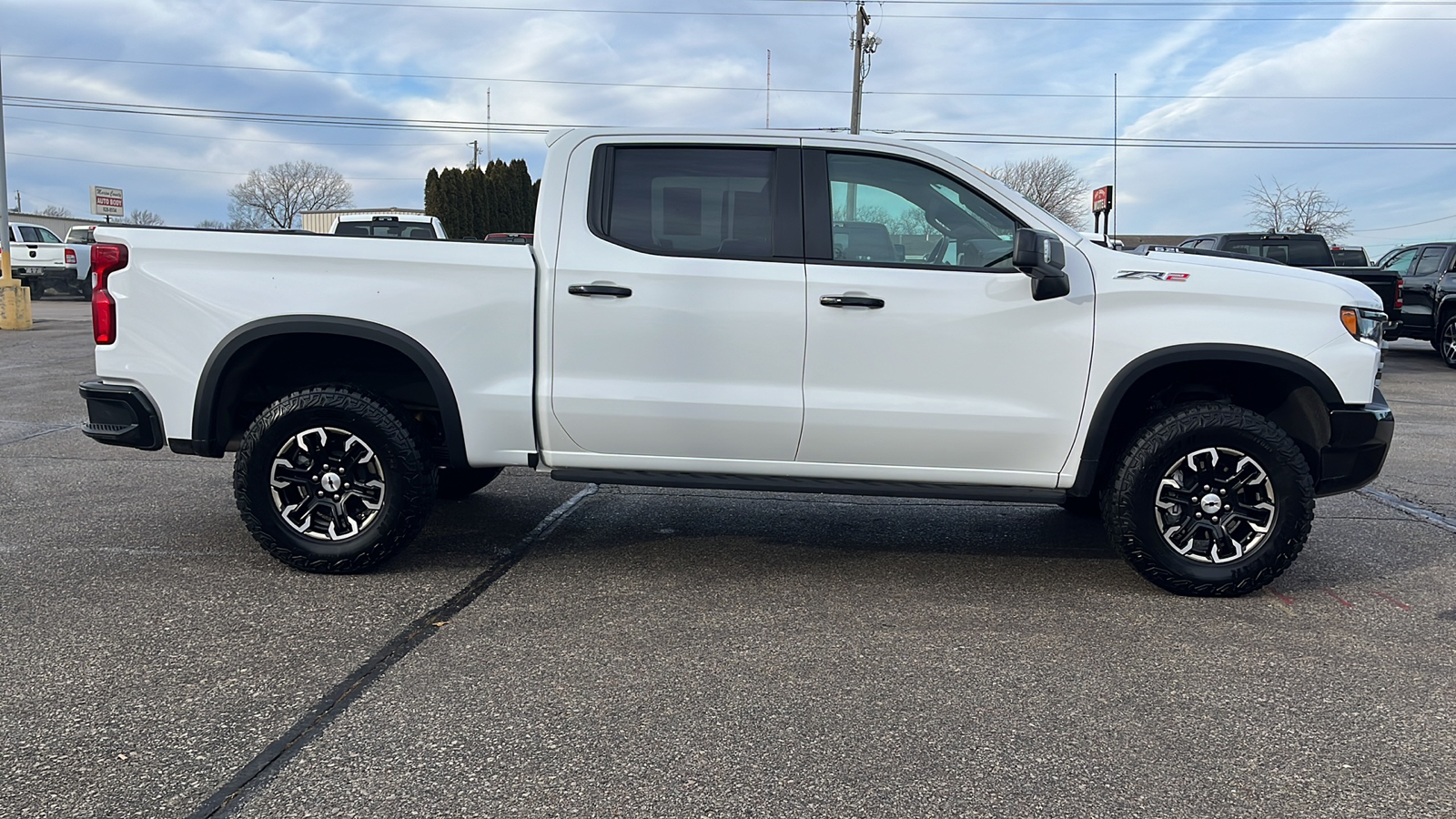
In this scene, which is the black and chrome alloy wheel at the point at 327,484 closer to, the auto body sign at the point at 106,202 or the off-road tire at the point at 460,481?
the off-road tire at the point at 460,481

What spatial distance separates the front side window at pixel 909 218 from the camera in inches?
177

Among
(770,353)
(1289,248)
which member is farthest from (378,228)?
(1289,248)

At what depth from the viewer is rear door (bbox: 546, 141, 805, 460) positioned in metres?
4.40

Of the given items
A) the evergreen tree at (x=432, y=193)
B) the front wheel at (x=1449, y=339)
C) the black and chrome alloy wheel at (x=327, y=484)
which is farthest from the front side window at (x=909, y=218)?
the evergreen tree at (x=432, y=193)

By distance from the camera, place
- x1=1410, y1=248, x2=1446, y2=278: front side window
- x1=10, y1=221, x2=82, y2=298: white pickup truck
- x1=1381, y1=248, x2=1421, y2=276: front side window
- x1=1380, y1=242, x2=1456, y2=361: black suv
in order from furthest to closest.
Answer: x1=10, y1=221, x2=82, y2=298: white pickup truck
x1=1381, y1=248, x2=1421, y2=276: front side window
x1=1410, y1=248, x2=1446, y2=278: front side window
x1=1380, y1=242, x2=1456, y2=361: black suv

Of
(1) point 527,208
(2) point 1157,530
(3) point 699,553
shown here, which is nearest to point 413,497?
(3) point 699,553

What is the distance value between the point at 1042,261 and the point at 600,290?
181cm

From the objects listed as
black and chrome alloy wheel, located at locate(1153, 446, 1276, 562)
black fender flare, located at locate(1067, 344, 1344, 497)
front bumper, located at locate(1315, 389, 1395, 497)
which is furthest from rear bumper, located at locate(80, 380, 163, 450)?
front bumper, located at locate(1315, 389, 1395, 497)

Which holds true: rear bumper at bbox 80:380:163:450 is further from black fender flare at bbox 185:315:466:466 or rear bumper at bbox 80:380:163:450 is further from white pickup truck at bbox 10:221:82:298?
white pickup truck at bbox 10:221:82:298

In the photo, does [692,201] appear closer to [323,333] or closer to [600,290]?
[600,290]

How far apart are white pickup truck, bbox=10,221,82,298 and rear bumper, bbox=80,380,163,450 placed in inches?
1045

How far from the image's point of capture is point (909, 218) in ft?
15.0

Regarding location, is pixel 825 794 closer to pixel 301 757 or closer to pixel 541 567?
pixel 301 757

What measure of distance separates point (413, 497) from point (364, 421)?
1.28 feet
